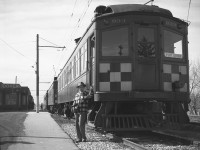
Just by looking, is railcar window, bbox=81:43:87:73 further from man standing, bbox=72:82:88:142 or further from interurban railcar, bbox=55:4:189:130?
man standing, bbox=72:82:88:142

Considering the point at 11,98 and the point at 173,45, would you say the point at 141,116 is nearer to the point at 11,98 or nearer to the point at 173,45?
the point at 173,45

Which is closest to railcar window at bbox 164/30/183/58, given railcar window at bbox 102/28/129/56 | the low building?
railcar window at bbox 102/28/129/56

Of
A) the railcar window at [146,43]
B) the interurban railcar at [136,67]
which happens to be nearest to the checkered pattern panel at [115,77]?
the interurban railcar at [136,67]

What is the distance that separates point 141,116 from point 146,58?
4.72ft

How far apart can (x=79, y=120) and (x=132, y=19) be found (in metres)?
2.85

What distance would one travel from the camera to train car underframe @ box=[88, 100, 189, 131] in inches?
313

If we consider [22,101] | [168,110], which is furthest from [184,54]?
[22,101]

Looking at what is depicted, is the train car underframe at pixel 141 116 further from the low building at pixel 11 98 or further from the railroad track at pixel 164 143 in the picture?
the low building at pixel 11 98

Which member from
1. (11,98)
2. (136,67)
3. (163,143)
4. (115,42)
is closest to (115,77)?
(136,67)

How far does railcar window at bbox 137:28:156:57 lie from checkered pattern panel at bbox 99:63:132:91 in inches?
20.2

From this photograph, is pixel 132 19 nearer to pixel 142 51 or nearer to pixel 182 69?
pixel 142 51

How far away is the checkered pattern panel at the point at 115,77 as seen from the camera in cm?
809

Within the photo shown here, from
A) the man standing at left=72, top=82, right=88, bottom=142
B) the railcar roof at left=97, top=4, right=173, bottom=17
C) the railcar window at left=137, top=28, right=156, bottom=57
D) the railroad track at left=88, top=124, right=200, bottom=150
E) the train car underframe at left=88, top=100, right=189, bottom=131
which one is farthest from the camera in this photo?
the railcar roof at left=97, top=4, right=173, bottom=17

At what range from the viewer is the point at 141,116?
809 centimetres
